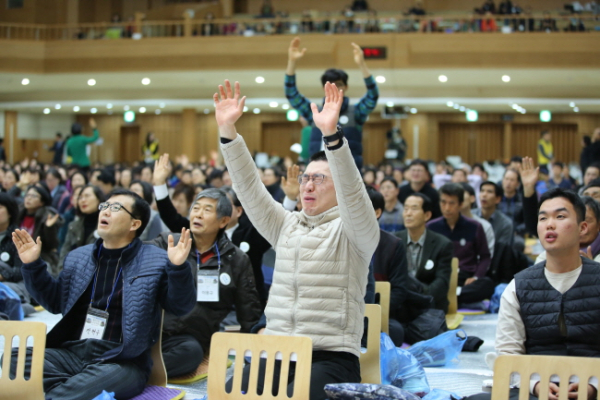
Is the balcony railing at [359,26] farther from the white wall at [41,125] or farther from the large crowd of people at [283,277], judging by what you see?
the large crowd of people at [283,277]

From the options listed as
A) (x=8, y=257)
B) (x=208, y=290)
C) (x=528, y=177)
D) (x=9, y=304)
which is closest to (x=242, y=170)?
(x=208, y=290)

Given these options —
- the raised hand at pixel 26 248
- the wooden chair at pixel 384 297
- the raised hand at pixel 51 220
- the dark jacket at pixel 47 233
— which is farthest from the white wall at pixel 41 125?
the wooden chair at pixel 384 297

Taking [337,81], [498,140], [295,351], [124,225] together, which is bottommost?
[295,351]

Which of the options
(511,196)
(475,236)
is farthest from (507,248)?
(511,196)

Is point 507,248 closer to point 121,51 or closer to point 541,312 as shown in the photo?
point 541,312

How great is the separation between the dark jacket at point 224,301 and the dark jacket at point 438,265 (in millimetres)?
1310

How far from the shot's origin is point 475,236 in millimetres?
5016

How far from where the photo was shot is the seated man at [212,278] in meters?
3.44

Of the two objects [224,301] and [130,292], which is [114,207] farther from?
[224,301]

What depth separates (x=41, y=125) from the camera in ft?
70.5

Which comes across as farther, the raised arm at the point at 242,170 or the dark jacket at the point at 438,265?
the dark jacket at the point at 438,265

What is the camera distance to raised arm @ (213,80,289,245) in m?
2.42

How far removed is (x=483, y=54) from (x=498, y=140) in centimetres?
837

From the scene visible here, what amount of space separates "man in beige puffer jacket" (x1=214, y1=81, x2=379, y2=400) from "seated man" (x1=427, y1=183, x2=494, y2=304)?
2.62 meters
